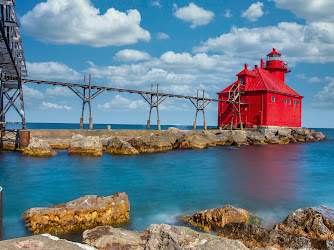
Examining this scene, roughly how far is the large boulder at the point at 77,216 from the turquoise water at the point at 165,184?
0.28 meters

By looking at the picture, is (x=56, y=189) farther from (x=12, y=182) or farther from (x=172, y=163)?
(x=172, y=163)

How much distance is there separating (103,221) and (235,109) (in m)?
29.5

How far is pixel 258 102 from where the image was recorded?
Result: 3272 cm

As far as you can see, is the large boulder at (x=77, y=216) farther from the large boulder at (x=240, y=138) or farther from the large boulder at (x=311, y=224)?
the large boulder at (x=240, y=138)

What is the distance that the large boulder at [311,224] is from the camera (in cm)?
536

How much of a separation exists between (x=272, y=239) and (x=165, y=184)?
7104mm

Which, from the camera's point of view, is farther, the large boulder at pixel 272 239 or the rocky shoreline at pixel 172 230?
the large boulder at pixel 272 239

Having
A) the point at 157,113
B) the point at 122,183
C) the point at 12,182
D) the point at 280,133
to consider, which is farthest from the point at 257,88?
the point at 12,182

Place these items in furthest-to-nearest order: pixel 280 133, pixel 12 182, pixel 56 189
→ pixel 280 133, pixel 12 182, pixel 56 189

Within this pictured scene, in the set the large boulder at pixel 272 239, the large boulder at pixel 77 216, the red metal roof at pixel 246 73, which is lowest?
the large boulder at pixel 77 216

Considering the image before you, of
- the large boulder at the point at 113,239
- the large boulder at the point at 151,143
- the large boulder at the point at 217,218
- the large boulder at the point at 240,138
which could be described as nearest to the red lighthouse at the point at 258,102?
the large boulder at the point at 240,138

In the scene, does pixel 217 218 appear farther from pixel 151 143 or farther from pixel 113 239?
pixel 151 143

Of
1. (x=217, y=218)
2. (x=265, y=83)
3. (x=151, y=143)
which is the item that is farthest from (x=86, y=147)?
(x=265, y=83)

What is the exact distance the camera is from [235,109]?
3412cm
